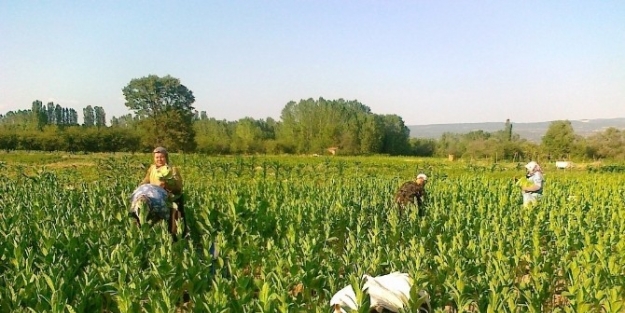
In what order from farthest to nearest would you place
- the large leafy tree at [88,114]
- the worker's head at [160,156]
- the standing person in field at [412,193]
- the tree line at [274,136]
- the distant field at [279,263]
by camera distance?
the large leafy tree at [88,114], the tree line at [274,136], the standing person in field at [412,193], the worker's head at [160,156], the distant field at [279,263]

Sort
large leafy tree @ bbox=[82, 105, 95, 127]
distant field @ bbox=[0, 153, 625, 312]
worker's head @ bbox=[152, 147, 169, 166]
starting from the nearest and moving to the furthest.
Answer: distant field @ bbox=[0, 153, 625, 312]
worker's head @ bbox=[152, 147, 169, 166]
large leafy tree @ bbox=[82, 105, 95, 127]

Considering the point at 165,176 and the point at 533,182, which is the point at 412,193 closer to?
the point at 533,182

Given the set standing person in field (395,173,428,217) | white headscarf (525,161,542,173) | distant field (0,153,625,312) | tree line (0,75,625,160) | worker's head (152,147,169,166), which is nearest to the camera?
distant field (0,153,625,312)

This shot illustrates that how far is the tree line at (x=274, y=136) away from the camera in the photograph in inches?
1766

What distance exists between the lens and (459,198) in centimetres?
1367

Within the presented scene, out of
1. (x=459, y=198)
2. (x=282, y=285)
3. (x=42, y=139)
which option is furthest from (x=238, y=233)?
(x=42, y=139)

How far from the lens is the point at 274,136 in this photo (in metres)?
72.9

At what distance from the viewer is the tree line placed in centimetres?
4484

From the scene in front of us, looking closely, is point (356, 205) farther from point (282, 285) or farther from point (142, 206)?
point (282, 285)

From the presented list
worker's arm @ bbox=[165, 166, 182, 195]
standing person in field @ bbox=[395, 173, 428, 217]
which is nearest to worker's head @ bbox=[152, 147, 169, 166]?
worker's arm @ bbox=[165, 166, 182, 195]

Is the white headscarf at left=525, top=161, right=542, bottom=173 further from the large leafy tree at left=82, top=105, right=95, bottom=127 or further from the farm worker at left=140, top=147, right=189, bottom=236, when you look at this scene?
the large leafy tree at left=82, top=105, right=95, bottom=127

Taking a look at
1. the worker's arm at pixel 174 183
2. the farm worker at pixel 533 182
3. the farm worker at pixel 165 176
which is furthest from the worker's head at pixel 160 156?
the farm worker at pixel 533 182

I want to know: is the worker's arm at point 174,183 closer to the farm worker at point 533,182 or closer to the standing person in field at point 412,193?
the standing person in field at point 412,193

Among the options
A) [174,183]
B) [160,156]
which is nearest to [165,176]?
[174,183]
